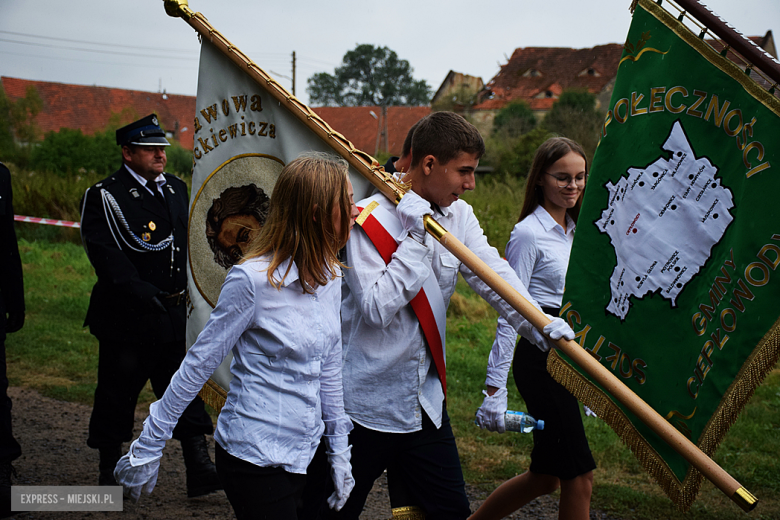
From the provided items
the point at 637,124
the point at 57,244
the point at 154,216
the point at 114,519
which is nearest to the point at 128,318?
the point at 154,216

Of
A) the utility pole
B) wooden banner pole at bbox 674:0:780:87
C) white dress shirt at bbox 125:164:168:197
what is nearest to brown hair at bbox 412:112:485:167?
wooden banner pole at bbox 674:0:780:87

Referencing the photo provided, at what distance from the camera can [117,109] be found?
135ft

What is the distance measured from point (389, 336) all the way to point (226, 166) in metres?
1.29

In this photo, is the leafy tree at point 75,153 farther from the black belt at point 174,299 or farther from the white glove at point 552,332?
the white glove at point 552,332

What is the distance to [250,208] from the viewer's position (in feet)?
10.8

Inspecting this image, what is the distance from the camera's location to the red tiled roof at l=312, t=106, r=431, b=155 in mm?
33625

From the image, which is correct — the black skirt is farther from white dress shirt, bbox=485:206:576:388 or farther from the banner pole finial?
the banner pole finial

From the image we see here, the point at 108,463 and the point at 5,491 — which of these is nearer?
the point at 5,491

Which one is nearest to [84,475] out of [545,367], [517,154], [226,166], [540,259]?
[226,166]

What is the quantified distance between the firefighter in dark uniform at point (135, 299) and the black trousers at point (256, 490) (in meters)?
1.98

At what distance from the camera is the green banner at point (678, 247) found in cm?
212

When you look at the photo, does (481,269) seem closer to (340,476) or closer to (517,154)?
(340,476)

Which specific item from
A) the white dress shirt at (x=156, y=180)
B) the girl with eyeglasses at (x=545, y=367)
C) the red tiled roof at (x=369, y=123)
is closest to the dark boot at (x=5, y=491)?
the white dress shirt at (x=156, y=180)

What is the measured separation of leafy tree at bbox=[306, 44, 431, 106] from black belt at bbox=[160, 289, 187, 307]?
5976 cm
